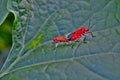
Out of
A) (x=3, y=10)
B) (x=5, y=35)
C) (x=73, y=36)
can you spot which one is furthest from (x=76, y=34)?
(x=5, y=35)

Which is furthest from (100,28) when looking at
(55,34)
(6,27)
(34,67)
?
(6,27)

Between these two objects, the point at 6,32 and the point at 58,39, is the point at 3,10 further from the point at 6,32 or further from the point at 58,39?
the point at 58,39

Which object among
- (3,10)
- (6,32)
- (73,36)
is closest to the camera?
(73,36)

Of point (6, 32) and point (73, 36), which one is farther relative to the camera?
point (6, 32)

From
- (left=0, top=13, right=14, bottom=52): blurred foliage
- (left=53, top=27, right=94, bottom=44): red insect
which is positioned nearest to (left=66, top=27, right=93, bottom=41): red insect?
(left=53, top=27, right=94, bottom=44): red insect

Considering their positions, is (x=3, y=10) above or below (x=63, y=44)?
above

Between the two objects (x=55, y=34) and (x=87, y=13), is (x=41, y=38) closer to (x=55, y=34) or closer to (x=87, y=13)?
(x=55, y=34)
